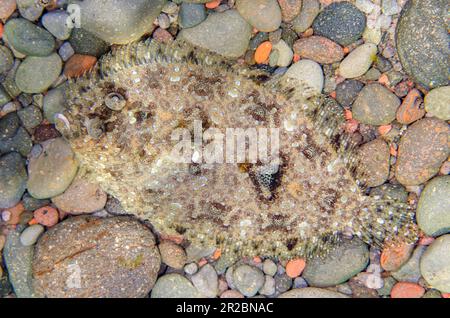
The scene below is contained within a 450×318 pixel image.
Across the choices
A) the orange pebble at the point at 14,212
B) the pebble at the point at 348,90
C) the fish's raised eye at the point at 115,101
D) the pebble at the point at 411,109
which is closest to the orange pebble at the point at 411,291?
the pebble at the point at 411,109

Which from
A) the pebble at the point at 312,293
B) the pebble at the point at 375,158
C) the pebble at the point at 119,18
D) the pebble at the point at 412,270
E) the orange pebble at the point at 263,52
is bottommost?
the pebble at the point at 312,293

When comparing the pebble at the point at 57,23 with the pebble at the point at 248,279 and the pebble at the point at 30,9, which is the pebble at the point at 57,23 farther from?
the pebble at the point at 248,279

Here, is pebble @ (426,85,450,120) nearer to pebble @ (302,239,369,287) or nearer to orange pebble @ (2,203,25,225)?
pebble @ (302,239,369,287)

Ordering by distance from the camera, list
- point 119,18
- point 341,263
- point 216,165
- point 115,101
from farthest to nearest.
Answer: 1. point 341,263
2. point 119,18
3. point 216,165
4. point 115,101

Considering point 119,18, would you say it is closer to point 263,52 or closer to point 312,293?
point 263,52

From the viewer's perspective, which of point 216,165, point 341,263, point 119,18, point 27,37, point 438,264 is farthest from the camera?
point 341,263

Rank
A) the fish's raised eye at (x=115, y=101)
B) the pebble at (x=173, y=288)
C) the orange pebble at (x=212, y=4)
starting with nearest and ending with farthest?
the fish's raised eye at (x=115, y=101)
the orange pebble at (x=212, y=4)
the pebble at (x=173, y=288)

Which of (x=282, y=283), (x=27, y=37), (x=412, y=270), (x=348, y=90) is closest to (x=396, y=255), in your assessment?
(x=412, y=270)
